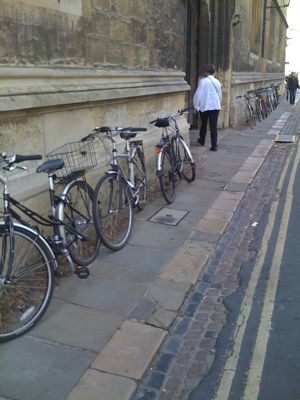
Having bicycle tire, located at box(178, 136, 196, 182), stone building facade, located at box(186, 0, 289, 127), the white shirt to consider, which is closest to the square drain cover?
bicycle tire, located at box(178, 136, 196, 182)

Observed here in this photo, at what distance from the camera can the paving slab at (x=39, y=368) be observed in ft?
8.71

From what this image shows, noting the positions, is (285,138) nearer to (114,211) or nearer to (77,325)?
(114,211)

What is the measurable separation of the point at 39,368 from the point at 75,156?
8.03ft

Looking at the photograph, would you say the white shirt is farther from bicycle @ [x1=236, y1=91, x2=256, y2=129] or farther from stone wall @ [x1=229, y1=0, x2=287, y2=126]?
bicycle @ [x1=236, y1=91, x2=256, y2=129]

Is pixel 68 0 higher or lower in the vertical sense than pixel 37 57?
higher

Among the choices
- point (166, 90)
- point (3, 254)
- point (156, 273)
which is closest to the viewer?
point (3, 254)

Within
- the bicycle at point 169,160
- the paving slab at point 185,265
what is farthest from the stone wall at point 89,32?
the paving slab at point 185,265

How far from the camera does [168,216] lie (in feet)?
19.4

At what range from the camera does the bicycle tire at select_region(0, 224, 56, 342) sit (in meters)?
3.20

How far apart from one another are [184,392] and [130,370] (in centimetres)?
35

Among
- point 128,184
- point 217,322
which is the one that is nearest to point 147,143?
point 128,184

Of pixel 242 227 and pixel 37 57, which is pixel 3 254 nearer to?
pixel 37 57

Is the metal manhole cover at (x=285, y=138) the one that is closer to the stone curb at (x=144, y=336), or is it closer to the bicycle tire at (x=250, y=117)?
the bicycle tire at (x=250, y=117)

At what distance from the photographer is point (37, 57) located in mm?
4145
